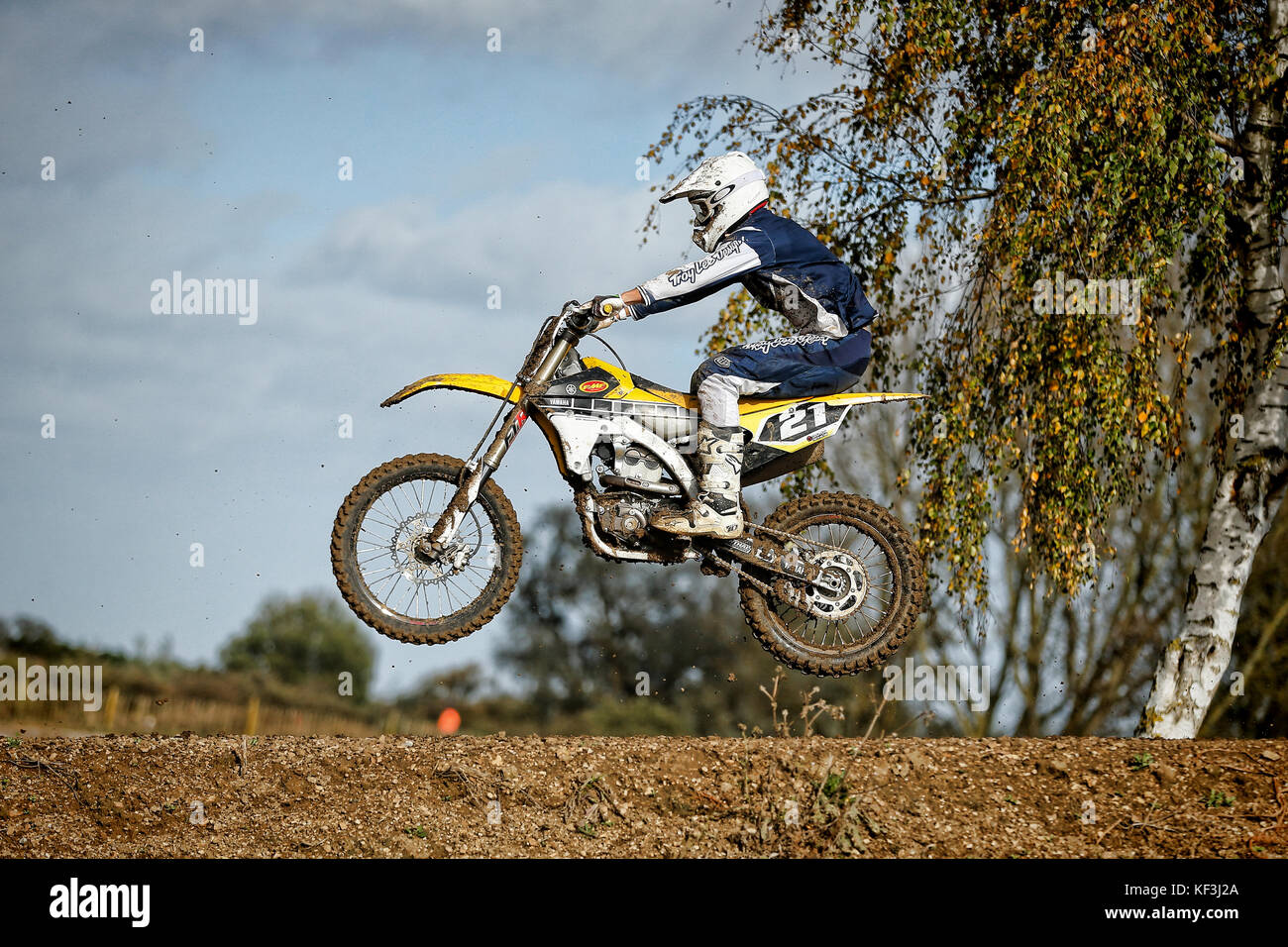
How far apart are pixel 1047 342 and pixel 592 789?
6.56m

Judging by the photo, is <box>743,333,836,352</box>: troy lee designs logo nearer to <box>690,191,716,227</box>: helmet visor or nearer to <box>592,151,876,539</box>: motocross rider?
<box>592,151,876,539</box>: motocross rider

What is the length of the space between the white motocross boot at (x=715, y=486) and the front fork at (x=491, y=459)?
3.07ft

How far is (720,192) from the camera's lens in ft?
21.1

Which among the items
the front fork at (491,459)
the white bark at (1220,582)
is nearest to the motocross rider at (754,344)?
the front fork at (491,459)

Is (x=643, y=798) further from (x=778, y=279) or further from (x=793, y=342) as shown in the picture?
(x=778, y=279)

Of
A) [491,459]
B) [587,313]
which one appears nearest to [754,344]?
[587,313]

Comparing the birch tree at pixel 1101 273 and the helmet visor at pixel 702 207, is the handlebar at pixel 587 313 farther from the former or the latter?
the birch tree at pixel 1101 273

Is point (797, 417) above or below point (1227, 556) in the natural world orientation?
above

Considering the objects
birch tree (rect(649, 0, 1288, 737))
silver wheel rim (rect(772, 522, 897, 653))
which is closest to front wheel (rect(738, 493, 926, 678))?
silver wheel rim (rect(772, 522, 897, 653))

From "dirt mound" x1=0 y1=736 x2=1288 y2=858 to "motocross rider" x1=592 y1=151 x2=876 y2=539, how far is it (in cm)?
141

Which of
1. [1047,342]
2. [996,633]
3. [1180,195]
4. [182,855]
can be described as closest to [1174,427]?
[1047,342]

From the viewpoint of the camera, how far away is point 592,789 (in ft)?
19.1

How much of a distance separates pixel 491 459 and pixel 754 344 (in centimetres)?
170

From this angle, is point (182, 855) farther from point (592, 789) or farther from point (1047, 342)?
point (1047, 342)
